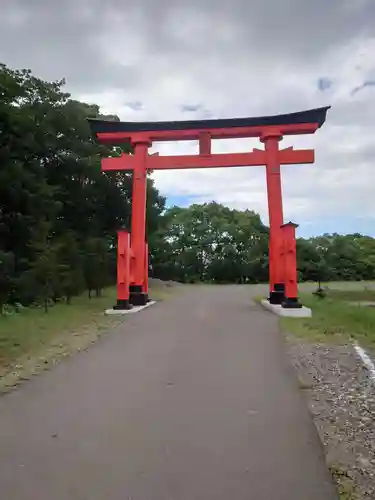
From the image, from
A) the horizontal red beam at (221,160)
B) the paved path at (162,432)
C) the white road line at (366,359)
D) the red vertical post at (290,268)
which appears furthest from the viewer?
the horizontal red beam at (221,160)

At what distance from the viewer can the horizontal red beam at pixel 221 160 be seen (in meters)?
15.7

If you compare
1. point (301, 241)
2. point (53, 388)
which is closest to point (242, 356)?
point (53, 388)

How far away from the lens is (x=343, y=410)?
4.60 metres

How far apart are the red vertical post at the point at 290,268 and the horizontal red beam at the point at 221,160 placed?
2.62m

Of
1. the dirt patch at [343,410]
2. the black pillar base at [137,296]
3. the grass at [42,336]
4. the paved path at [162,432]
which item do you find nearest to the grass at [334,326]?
the dirt patch at [343,410]

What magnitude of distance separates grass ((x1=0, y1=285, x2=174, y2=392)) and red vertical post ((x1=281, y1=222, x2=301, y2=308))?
14.3ft

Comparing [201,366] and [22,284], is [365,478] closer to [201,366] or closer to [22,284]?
[201,366]

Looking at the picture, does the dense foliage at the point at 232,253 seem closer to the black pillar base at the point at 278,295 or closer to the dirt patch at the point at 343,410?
the black pillar base at the point at 278,295

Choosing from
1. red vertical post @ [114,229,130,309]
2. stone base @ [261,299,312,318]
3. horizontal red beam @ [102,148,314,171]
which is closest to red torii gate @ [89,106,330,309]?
horizontal red beam @ [102,148,314,171]

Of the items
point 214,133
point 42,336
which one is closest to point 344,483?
point 42,336

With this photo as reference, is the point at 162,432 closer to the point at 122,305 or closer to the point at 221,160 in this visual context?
the point at 122,305

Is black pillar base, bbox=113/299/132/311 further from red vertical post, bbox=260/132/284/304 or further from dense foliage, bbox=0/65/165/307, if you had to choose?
red vertical post, bbox=260/132/284/304

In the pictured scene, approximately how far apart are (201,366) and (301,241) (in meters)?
37.6

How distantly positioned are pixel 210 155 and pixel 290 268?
4.26 metres
